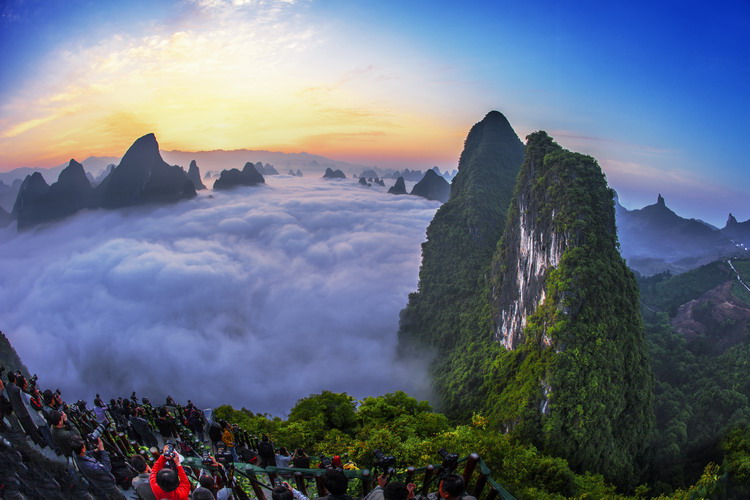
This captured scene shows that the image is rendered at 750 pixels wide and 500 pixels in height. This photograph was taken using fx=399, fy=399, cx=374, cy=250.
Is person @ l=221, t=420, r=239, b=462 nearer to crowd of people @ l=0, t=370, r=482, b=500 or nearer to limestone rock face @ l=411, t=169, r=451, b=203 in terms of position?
crowd of people @ l=0, t=370, r=482, b=500

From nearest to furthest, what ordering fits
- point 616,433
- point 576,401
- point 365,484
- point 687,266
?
1. point 365,484
2. point 576,401
3. point 616,433
4. point 687,266

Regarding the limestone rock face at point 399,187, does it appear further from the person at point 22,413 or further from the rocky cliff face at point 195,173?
the person at point 22,413

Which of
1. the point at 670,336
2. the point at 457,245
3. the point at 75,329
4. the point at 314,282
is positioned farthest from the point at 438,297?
the point at 75,329

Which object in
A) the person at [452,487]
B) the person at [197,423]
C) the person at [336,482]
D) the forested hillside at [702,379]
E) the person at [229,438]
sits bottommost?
the forested hillside at [702,379]

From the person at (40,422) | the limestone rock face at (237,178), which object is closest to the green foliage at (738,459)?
the person at (40,422)

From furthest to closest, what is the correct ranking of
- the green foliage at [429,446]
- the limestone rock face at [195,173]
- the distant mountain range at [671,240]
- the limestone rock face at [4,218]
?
the limestone rock face at [195,173]
the distant mountain range at [671,240]
the limestone rock face at [4,218]
the green foliage at [429,446]

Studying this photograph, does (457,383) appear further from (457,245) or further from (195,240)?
(195,240)

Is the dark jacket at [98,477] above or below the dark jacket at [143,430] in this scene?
above
